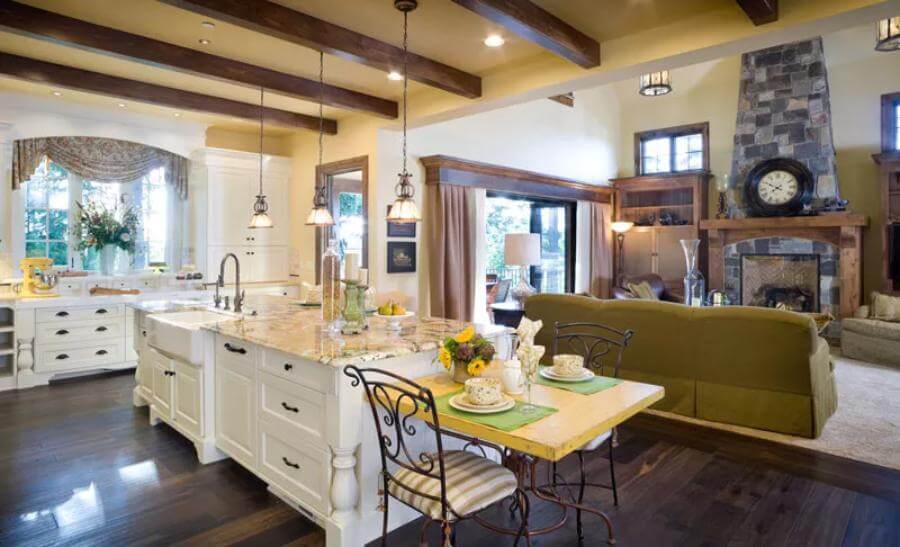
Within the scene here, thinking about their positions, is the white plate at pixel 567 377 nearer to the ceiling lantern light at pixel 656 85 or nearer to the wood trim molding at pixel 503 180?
the wood trim molding at pixel 503 180

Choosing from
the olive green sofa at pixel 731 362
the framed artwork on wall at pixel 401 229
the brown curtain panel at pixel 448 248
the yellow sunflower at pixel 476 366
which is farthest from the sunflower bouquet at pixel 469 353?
the brown curtain panel at pixel 448 248

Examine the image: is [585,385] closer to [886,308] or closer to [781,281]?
[886,308]

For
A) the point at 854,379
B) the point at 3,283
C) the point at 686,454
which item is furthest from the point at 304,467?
the point at 854,379

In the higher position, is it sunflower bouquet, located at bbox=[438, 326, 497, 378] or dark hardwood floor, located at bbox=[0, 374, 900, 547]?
sunflower bouquet, located at bbox=[438, 326, 497, 378]

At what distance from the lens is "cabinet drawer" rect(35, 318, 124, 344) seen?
515 cm

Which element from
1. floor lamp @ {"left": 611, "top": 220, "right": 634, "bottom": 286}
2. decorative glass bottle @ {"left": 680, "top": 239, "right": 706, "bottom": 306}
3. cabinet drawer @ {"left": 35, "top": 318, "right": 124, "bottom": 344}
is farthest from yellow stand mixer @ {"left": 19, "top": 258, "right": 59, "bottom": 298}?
floor lamp @ {"left": 611, "top": 220, "right": 634, "bottom": 286}

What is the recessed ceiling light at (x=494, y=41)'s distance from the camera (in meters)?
3.92

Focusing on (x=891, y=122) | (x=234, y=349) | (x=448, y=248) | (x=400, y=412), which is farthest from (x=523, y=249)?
(x=891, y=122)

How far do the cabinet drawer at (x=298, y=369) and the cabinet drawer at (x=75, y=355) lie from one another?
368cm

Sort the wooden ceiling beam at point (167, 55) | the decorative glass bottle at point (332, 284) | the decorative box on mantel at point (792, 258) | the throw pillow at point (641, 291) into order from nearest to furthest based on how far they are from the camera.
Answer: the decorative glass bottle at point (332, 284) → the wooden ceiling beam at point (167, 55) → the decorative box on mantel at point (792, 258) → the throw pillow at point (641, 291)

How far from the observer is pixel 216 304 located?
411 centimetres

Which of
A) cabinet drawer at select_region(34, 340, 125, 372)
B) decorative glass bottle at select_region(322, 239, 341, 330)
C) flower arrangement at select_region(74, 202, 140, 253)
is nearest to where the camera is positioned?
decorative glass bottle at select_region(322, 239, 341, 330)

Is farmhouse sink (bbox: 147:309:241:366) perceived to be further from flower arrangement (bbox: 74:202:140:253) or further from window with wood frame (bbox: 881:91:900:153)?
window with wood frame (bbox: 881:91:900:153)

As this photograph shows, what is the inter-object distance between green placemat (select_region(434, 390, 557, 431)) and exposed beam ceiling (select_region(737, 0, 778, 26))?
261cm
